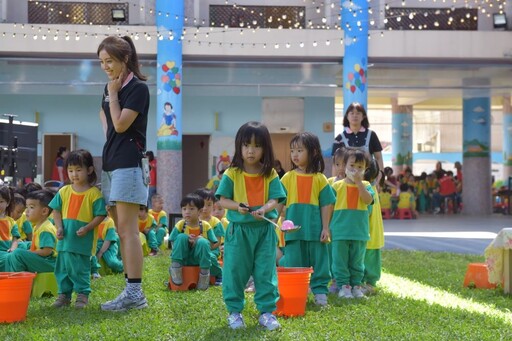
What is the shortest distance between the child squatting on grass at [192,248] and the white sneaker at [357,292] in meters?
1.21

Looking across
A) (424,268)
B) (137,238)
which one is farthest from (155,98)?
(137,238)

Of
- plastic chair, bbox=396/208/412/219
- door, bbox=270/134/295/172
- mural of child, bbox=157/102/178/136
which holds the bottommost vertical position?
plastic chair, bbox=396/208/412/219

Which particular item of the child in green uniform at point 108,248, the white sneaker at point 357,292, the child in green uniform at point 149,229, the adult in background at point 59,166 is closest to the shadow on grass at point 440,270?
the white sneaker at point 357,292

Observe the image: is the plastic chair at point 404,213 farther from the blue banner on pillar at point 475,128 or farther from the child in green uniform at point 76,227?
the child in green uniform at point 76,227

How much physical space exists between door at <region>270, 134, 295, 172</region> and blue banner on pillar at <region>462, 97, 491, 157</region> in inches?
237

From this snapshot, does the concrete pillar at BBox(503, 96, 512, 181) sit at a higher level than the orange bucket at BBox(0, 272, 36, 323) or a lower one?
higher

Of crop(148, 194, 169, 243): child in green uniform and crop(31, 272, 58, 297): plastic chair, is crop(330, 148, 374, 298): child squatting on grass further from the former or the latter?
crop(148, 194, 169, 243): child in green uniform

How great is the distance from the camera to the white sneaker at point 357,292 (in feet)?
20.6

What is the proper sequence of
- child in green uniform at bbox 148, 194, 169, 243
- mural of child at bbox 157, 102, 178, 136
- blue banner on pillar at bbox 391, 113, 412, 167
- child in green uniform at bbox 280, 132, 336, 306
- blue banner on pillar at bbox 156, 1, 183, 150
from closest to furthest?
child in green uniform at bbox 280, 132, 336, 306 < child in green uniform at bbox 148, 194, 169, 243 < blue banner on pillar at bbox 156, 1, 183, 150 < mural of child at bbox 157, 102, 178, 136 < blue banner on pillar at bbox 391, 113, 412, 167

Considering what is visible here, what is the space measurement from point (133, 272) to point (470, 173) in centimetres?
1773

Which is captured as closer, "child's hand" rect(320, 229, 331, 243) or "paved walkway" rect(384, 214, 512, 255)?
"child's hand" rect(320, 229, 331, 243)

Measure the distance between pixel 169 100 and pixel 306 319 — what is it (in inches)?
486

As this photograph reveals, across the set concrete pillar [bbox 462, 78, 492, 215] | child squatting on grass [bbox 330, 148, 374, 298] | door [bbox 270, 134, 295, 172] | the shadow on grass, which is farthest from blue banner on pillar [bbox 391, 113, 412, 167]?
child squatting on grass [bbox 330, 148, 374, 298]

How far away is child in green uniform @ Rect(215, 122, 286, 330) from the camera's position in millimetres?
4812
